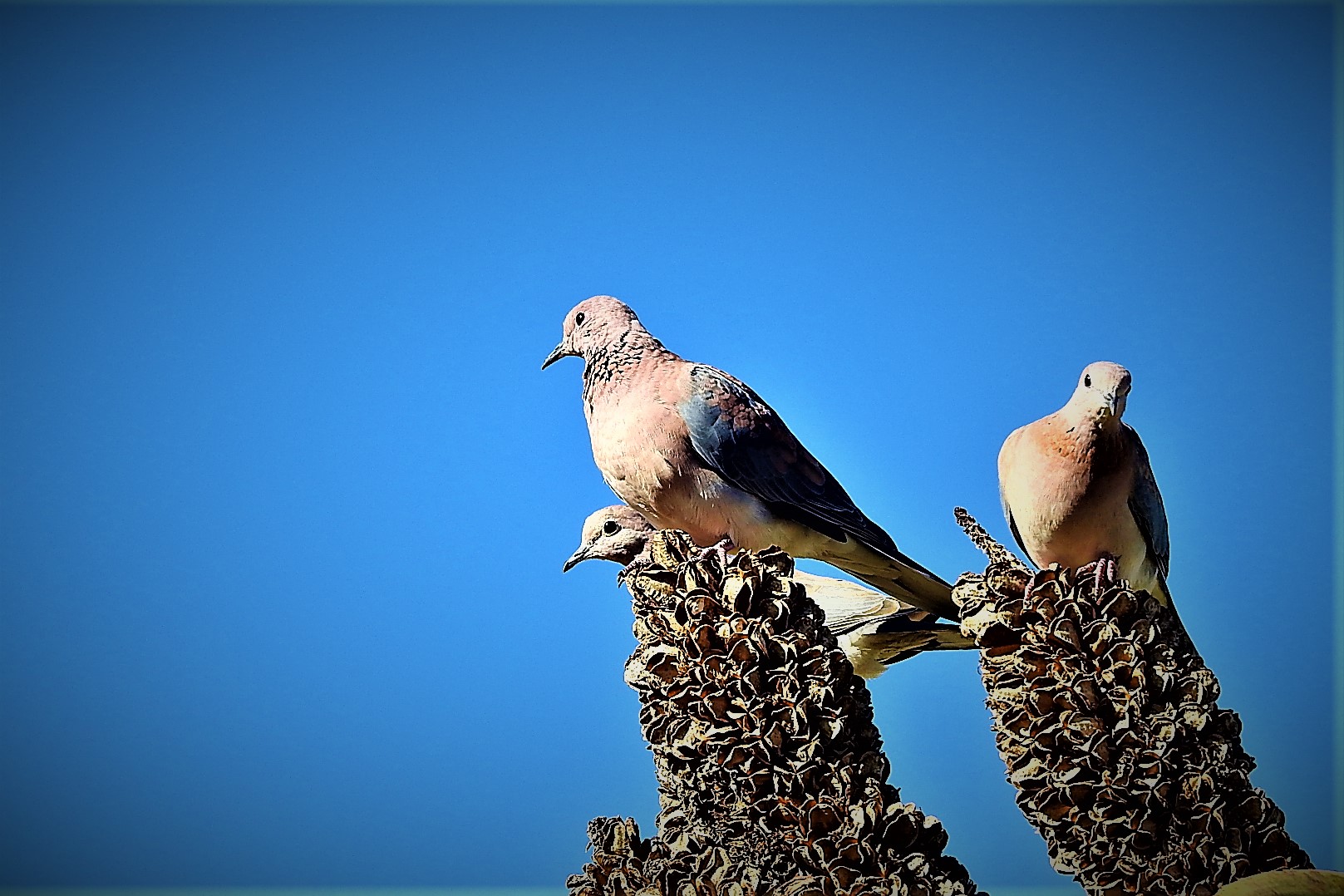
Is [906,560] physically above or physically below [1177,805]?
above

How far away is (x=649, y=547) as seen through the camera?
A: 6.51 ft

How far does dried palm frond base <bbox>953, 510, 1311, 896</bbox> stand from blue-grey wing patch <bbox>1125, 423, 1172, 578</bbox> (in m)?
0.22

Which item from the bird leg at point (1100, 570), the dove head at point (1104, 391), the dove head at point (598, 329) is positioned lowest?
the bird leg at point (1100, 570)

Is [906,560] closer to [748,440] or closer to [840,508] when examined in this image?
[840,508]

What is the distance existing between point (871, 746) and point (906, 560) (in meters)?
0.45

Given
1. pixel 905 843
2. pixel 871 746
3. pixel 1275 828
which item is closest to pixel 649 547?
pixel 871 746

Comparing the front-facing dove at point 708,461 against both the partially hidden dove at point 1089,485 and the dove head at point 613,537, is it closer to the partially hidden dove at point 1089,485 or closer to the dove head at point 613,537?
the dove head at point 613,537

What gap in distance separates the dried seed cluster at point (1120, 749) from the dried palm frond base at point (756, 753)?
21cm

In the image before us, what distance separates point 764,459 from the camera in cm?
210

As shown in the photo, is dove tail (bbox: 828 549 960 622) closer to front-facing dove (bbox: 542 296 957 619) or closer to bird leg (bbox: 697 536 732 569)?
front-facing dove (bbox: 542 296 957 619)

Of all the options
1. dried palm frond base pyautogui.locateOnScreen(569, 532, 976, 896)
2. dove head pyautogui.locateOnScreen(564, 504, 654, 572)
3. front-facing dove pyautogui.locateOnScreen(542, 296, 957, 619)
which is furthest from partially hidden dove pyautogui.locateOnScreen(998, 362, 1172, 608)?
dove head pyautogui.locateOnScreen(564, 504, 654, 572)

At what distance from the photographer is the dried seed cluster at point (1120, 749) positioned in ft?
5.88

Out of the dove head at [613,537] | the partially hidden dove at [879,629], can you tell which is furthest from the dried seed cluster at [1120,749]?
the dove head at [613,537]

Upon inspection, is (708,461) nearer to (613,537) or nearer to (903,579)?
(613,537)
